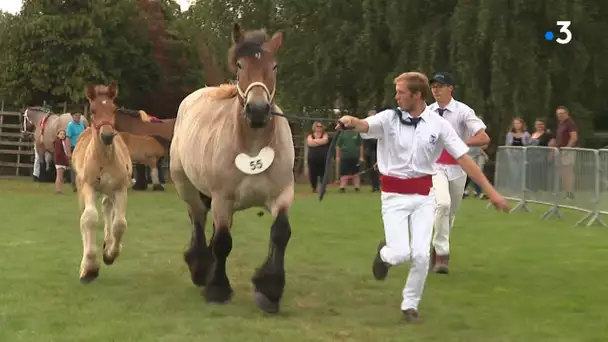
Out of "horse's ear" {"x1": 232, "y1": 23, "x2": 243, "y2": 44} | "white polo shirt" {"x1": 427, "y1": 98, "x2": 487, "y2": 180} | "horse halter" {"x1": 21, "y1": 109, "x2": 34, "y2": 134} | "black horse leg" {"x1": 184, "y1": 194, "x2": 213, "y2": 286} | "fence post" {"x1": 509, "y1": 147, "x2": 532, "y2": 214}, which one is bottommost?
"black horse leg" {"x1": 184, "y1": 194, "x2": 213, "y2": 286}

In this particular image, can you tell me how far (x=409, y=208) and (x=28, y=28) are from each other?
962 inches

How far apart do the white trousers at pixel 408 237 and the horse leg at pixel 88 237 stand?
3.11m

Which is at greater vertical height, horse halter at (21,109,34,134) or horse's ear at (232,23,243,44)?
horse's ear at (232,23,243,44)

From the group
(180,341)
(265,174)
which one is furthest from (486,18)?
(180,341)

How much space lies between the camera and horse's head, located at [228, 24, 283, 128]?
665 centimetres

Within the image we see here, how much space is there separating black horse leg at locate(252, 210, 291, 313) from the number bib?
40 cm

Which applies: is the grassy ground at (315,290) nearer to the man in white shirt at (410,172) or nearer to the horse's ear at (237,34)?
the man in white shirt at (410,172)

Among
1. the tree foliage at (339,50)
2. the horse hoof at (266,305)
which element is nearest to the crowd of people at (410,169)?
the horse hoof at (266,305)

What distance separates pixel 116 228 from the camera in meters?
8.99

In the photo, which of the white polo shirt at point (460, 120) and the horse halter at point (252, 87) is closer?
the horse halter at point (252, 87)

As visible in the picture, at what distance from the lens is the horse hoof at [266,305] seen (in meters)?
6.91

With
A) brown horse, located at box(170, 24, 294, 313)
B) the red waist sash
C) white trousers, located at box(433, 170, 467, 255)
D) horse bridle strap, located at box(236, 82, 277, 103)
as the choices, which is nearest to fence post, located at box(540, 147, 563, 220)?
white trousers, located at box(433, 170, 467, 255)

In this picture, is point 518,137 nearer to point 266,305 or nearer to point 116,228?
point 116,228

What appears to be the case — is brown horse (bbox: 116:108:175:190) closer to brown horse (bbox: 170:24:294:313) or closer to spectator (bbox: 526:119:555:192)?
brown horse (bbox: 170:24:294:313)
